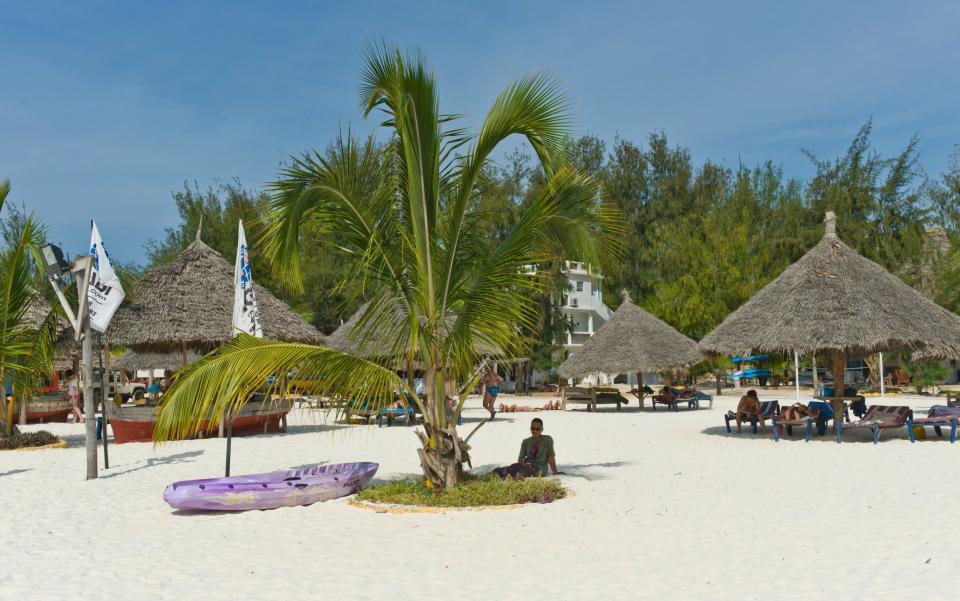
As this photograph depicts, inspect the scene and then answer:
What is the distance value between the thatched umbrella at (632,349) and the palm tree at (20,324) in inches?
620

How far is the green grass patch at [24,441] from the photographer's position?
16.2 m

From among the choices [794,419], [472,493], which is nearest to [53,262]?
[472,493]

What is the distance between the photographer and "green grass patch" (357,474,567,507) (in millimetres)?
8938

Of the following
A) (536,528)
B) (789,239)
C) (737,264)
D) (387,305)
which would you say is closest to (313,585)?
(536,528)

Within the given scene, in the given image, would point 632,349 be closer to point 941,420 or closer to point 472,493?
point 941,420

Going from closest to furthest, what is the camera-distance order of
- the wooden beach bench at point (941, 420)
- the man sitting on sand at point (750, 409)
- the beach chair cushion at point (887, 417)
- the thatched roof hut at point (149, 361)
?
the wooden beach bench at point (941, 420)
the beach chair cushion at point (887, 417)
the man sitting on sand at point (750, 409)
the thatched roof hut at point (149, 361)

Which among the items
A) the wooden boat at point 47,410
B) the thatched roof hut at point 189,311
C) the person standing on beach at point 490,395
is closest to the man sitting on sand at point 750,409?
the person standing on beach at point 490,395

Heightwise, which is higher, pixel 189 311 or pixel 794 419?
pixel 189 311

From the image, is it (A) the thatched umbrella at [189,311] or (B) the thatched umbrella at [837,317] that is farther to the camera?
(A) the thatched umbrella at [189,311]

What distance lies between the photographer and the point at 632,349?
85.8 feet

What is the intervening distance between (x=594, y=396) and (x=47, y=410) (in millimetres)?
17334

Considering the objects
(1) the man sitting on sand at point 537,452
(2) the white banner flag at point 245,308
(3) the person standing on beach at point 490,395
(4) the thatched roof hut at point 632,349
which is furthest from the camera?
(4) the thatched roof hut at point 632,349

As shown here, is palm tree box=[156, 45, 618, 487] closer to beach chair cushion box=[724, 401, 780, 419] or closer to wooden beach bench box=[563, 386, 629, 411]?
beach chair cushion box=[724, 401, 780, 419]

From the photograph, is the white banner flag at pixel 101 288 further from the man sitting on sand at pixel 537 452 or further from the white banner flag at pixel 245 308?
the man sitting on sand at pixel 537 452
